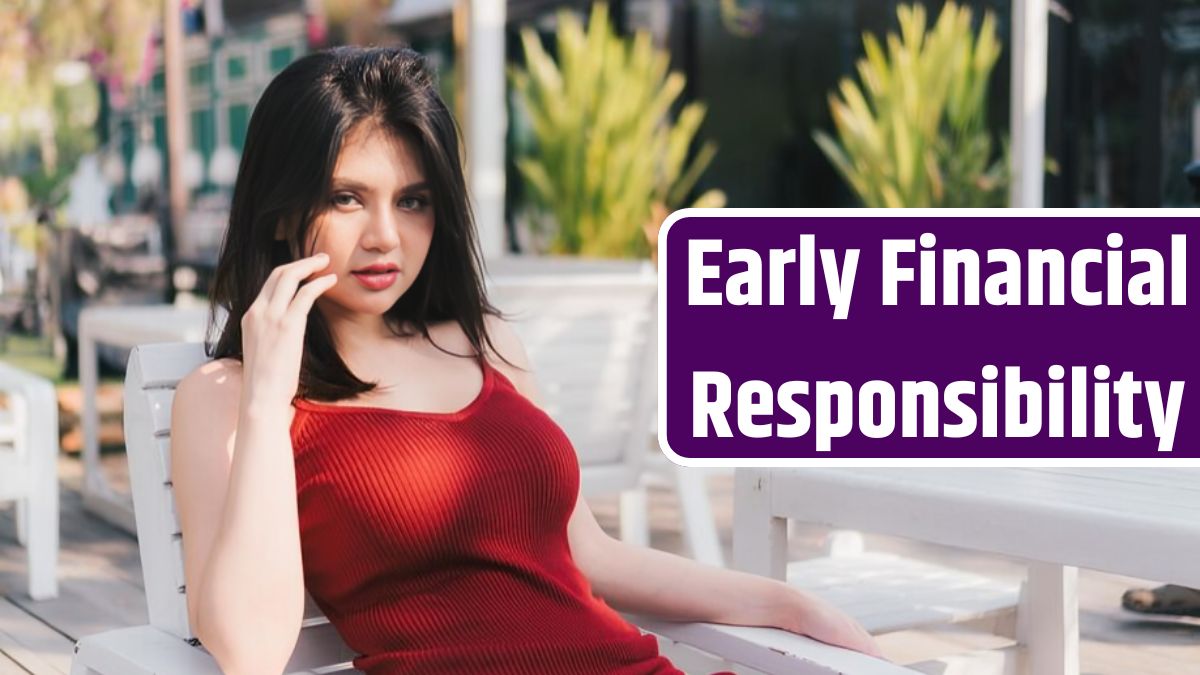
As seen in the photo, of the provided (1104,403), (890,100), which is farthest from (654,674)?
(890,100)

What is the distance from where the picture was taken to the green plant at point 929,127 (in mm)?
6895

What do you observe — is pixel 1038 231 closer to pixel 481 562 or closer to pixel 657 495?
pixel 657 495

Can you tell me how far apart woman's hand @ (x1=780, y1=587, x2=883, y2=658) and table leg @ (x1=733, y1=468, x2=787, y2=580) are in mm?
458

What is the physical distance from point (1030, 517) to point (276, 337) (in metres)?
0.92

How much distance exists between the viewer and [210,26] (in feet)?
34.3

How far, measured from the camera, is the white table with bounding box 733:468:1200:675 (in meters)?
1.81

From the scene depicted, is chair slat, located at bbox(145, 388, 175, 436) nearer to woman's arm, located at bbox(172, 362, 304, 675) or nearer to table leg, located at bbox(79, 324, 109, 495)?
woman's arm, located at bbox(172, 362, 304, 675)

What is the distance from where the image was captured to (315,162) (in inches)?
65.1

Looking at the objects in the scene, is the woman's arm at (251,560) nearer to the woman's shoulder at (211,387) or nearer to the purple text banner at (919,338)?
the woman's shoulder at (211,387)

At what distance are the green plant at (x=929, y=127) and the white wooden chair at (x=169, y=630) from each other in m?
5.21

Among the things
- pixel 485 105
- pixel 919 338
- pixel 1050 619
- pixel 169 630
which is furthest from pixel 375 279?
pixel 485 105

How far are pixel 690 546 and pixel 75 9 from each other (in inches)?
261

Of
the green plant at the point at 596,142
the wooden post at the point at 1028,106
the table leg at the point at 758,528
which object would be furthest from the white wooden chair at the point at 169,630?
the green plant at the point at 596,142

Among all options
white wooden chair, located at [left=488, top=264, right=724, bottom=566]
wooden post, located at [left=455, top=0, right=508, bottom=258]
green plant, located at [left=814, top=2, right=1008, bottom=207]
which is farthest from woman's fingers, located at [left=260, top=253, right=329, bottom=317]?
green plant, located at [left=814, top=2, right=1008, bottom=207]
